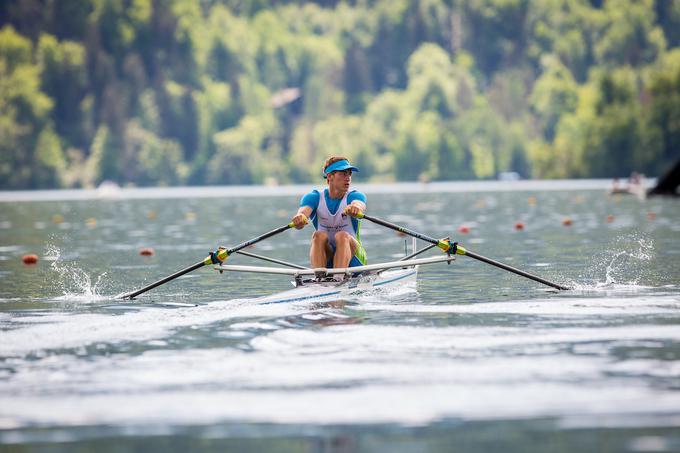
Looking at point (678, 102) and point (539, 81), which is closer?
point (678, 102)

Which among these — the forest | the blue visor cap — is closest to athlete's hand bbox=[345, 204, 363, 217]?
the blue visor cap

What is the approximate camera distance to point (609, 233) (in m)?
32.0

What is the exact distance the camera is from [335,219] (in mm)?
17547

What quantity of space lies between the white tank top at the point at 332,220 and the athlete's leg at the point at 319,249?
0.16 meters

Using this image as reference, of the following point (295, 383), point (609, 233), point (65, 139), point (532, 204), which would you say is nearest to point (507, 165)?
point (65, 139)

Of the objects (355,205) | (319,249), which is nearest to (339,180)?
(355,205)

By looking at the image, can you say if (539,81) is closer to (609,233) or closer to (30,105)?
(30,105)

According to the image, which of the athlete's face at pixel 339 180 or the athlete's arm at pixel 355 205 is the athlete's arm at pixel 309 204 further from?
the athlete's arm at pixel 355 205

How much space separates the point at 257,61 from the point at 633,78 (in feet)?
158

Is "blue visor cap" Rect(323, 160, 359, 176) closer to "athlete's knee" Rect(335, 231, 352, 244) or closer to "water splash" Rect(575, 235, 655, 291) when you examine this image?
"athlete's knee" Rect(335, 231, 352, 244)

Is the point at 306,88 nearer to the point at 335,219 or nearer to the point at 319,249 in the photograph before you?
the point at 335,219

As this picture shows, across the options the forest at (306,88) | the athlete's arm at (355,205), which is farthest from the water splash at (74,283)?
the forest at (306,88)

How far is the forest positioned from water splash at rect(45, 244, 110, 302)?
3408 inches

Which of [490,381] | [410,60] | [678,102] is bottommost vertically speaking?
[490,381]
